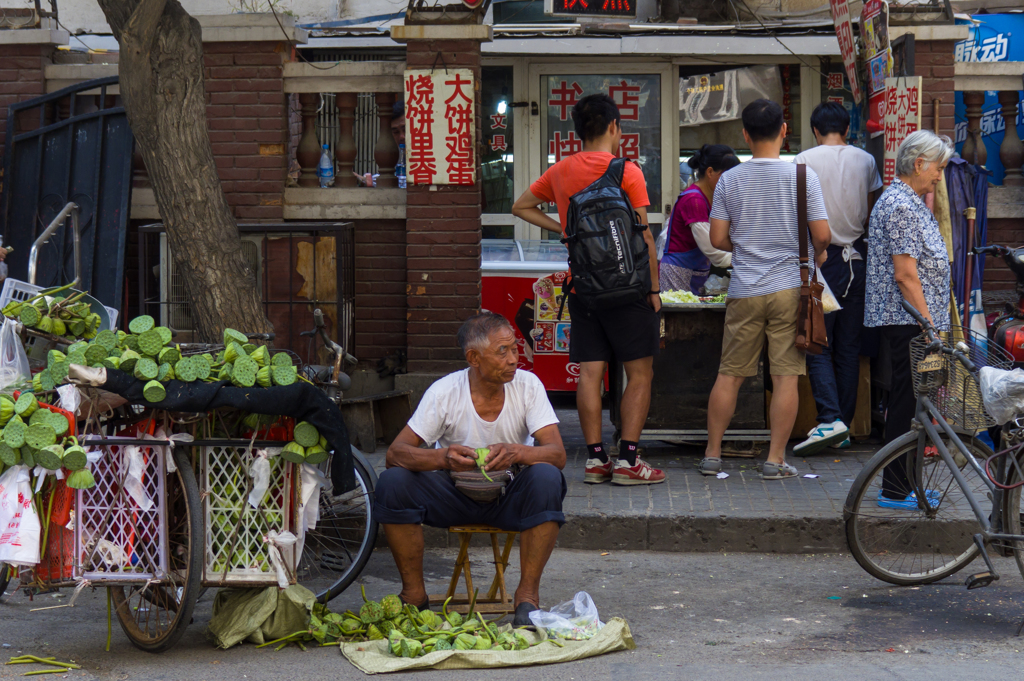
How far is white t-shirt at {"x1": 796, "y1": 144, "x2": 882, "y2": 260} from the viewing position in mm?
6559

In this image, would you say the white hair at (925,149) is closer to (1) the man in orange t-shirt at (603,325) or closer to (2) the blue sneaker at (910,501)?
(1) the man in orange t-shirt at (603,325)

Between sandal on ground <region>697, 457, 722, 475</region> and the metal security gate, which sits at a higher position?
the metal security gate

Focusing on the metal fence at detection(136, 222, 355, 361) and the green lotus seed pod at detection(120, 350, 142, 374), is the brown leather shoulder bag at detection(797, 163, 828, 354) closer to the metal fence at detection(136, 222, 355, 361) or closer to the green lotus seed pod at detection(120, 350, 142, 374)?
the metal fence at detection(136, 222, 355, 361)

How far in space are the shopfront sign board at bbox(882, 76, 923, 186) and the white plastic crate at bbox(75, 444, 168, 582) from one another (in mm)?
4630

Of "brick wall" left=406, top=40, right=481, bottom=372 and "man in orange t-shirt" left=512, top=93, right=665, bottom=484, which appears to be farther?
"brick wall" left=406, top=40, right=481, bottom=372

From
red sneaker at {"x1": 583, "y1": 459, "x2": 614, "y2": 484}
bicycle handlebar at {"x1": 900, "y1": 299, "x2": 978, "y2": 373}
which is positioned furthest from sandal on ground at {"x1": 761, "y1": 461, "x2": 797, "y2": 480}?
bicycle handlebar at {"x1": 900, "y1": 299, "x2": 978, "y2": 373}

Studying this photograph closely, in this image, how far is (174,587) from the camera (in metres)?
4.16

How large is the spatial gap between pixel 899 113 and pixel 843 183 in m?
0.66

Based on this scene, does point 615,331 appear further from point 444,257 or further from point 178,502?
point 178,502

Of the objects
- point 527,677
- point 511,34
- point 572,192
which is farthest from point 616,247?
point 511,34

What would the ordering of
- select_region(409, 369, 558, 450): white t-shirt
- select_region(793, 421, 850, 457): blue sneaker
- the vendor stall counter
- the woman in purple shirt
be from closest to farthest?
select_region(409, 369, 558, 450): white t-shirt → select_region(793, 421, 850, 457): blue sneaker → the vendor stall counter → the woman in purple shirt

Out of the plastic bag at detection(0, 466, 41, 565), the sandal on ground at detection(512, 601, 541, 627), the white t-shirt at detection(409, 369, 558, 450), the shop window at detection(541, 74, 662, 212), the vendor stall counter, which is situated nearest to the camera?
the plastic bag at detection(0, 466, 41, 565)

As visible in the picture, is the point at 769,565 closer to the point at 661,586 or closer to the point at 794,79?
the point at 661,586

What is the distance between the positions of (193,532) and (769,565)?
8.79 ft
